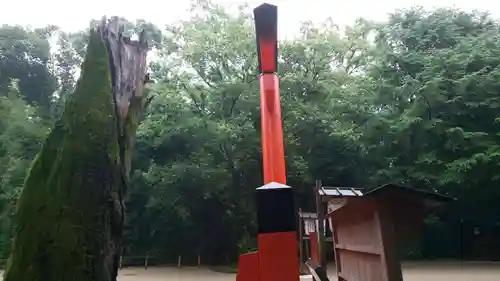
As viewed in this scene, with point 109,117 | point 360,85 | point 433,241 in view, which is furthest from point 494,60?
point 109,117

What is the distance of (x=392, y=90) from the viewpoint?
541 inches

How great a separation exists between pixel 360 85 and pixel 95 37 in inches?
461

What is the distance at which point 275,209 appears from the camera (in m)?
1.81

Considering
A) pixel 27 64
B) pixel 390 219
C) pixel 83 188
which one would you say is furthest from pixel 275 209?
pixel 27 64

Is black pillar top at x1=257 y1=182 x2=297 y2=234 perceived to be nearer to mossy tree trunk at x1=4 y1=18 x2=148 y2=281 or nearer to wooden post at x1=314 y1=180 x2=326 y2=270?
mossy tree trunk at x1=4 y1=18 x2=148 y2=281

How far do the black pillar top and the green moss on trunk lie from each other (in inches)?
71.3

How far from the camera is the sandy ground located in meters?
9.66

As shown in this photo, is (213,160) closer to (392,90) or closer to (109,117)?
(392,90)

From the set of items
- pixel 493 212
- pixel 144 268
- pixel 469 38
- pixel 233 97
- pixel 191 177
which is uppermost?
pixel 469 38

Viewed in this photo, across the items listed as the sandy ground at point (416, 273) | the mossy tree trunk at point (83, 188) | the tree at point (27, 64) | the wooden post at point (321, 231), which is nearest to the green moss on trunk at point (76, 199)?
the mossy tree trunk at point (83, 188)

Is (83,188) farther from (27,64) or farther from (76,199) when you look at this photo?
(27,64)

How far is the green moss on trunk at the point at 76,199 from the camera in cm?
319

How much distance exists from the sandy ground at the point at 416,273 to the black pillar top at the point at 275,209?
8.42m

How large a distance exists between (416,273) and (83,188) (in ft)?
30.2
